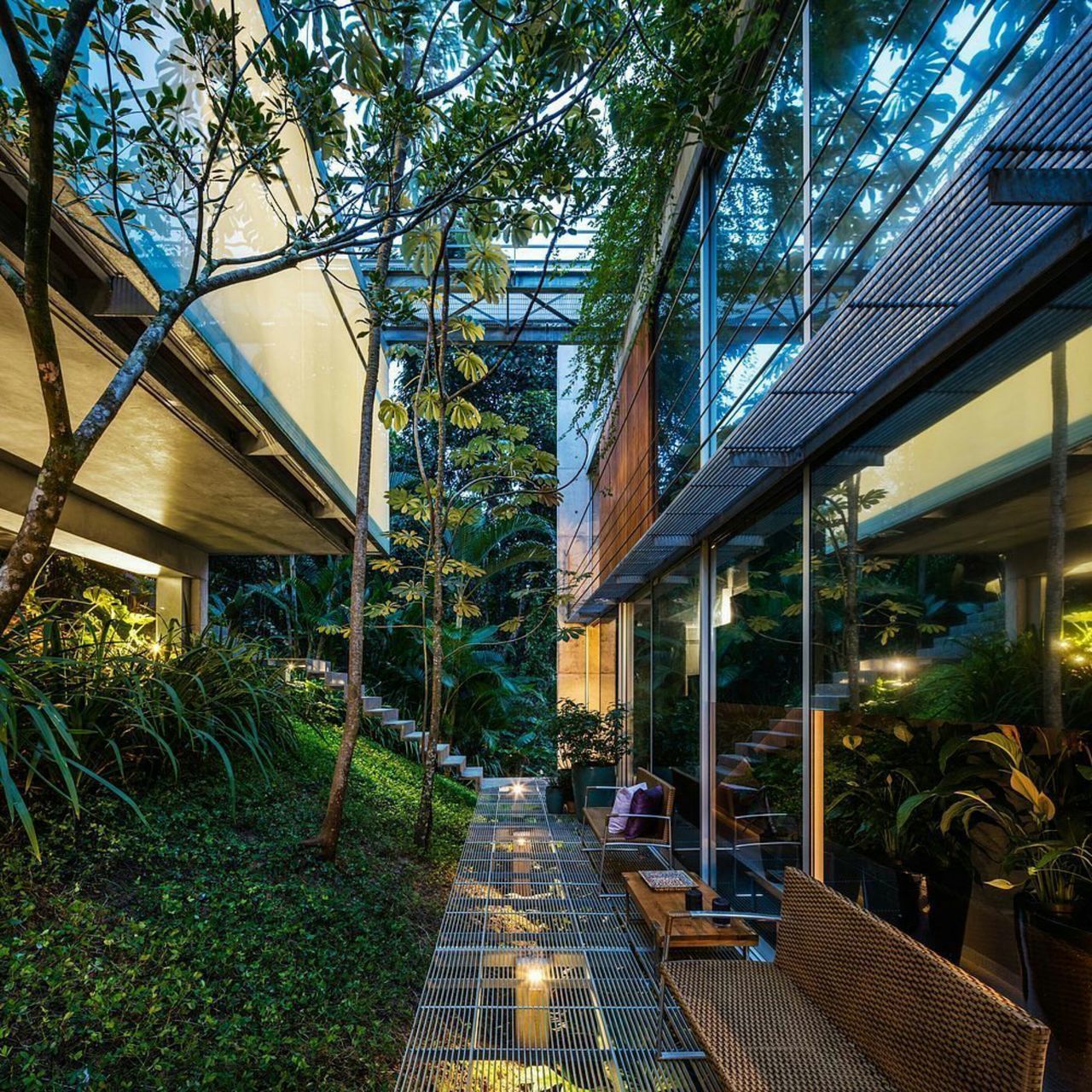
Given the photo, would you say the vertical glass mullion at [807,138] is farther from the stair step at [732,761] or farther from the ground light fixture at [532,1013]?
the ground light fixture at [532,1013]

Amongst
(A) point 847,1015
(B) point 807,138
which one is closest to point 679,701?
(A) point 847,1015

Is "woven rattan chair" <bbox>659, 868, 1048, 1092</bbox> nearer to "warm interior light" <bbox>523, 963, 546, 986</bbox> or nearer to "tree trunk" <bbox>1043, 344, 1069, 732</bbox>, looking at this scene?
"warm interior light" <bbox>523, 963, 546, 986</bbox>

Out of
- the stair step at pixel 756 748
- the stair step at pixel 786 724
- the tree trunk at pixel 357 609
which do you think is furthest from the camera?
the tree trunk at pixel 357 609

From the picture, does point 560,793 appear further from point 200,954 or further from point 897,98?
point 897,98

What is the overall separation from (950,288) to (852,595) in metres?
1.43

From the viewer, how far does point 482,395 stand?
19.2 metres

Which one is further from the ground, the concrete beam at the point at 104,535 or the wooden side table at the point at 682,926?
the concrete beam at the point at 104,535

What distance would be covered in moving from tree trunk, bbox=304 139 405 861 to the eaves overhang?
2543 millimetres

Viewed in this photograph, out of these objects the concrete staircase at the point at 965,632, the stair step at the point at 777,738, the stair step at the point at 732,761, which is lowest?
the stair step at the point at 732,761

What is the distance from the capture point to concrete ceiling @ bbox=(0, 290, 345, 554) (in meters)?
3.58

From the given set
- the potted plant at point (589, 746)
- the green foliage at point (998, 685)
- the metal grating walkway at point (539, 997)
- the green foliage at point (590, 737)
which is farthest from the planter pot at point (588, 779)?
the green foliage at point (998, 685)

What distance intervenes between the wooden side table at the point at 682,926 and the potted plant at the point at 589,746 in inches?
166

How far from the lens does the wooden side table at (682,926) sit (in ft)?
12.0

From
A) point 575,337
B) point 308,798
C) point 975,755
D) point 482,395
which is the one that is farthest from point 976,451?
point 482,395
